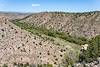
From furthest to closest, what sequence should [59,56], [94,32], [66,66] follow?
[94,32] → [59,56] → [66,66]

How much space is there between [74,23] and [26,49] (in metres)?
99.5

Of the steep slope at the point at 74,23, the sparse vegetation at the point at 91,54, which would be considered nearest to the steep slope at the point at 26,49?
the sparse vegetation at the point at 91,54

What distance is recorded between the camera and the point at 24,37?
82.1 metres

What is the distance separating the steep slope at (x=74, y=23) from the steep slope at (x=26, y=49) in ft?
216

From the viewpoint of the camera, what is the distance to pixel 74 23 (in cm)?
17262

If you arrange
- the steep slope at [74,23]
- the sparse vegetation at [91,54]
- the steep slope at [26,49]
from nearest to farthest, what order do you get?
the sparse vegetation at [91,54] → the steep slope at [26,49] → the steep slope at [74,23]

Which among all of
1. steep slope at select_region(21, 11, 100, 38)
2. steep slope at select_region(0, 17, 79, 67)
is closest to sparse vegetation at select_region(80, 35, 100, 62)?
steep slope at select_region(0, 17, 79, 67)

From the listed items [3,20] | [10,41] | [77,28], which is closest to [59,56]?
[10,41]

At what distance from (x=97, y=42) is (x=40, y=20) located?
388 feet

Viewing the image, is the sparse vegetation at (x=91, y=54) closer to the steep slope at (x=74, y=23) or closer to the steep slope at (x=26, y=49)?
the steep slope at (x=26, y=49)

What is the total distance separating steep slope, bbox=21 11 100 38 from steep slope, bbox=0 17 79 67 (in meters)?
65.8

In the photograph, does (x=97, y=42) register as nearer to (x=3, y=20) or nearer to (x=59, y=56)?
(x=59, y=56)

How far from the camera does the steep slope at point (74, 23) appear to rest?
154 m

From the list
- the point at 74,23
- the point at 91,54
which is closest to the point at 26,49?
the point at 91,54
